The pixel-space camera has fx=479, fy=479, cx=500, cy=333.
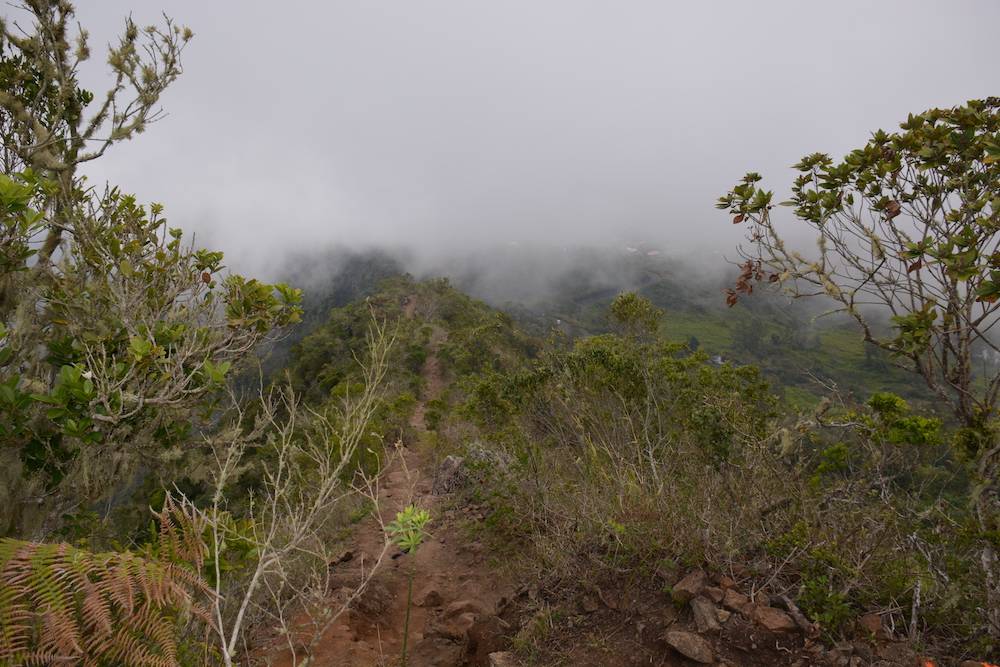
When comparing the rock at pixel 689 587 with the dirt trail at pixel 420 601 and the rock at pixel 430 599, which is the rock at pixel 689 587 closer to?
the dirt trail at pixel 420 601

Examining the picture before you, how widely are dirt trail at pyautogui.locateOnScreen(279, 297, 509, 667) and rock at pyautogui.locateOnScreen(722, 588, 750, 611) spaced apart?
1998 millimetres

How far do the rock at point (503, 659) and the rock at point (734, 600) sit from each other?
1448 mm

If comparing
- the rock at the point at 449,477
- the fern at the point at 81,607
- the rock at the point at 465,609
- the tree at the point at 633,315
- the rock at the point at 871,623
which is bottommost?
the rock at the point at 449,477

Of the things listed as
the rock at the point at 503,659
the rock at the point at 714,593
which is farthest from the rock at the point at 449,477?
the rock at the point at 714,593

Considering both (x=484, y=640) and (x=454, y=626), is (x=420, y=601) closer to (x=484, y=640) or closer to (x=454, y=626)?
(x=454, y=626)

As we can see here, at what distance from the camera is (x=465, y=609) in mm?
4617

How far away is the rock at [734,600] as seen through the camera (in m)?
2.98

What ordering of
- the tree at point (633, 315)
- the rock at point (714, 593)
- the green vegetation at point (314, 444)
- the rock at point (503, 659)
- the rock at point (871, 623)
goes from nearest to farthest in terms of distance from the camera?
the green vegetation at point (314, 444) → the rock at point (871, 623) → the rock at point (714, 593) → the rock at point (503, 659) → the tree at point (633, 315)

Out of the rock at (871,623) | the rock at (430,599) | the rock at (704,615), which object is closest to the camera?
the rock at (871,623)

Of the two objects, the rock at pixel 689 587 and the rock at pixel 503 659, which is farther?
the rock at pixel 503 659

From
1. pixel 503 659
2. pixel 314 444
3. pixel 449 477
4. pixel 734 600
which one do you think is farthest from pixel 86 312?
pixel 449 477

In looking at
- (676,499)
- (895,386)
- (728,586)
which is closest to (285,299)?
(676,499)

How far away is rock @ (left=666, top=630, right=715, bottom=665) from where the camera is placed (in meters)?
2.78

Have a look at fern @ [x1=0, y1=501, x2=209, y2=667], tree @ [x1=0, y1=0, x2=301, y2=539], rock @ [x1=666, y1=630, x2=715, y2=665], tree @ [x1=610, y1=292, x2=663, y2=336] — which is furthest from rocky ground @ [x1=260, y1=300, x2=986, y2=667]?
tree @ [x1=610, y1=292, x2=663, y2=336]
